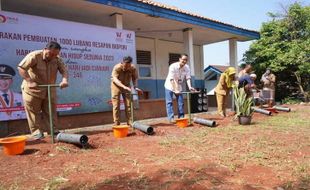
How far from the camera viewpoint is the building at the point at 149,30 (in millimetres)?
8711

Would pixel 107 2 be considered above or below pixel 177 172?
above

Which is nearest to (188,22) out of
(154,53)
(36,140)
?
(154,53)

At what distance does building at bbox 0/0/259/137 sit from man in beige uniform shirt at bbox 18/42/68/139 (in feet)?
6.05

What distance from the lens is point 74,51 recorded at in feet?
27.1

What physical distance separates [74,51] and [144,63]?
5641 mm

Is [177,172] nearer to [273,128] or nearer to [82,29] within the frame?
[273,128]

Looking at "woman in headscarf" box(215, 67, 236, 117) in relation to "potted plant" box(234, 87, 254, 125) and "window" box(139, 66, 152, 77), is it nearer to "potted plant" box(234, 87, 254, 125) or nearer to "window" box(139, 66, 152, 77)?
"potted plant" box(234, 87, 254, 125)

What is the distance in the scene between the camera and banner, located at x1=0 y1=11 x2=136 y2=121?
707 centimetres

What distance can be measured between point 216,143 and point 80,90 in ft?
13.7

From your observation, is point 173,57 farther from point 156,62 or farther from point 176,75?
point 176,75

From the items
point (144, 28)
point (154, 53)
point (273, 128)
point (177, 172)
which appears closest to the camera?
point (177, 172)

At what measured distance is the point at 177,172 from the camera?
3691 mm

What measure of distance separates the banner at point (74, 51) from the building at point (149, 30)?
1.12ft

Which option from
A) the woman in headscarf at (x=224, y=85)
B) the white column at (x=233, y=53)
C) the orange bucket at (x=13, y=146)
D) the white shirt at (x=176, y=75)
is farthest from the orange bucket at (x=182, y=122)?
the white column at (x=233, y=53)
